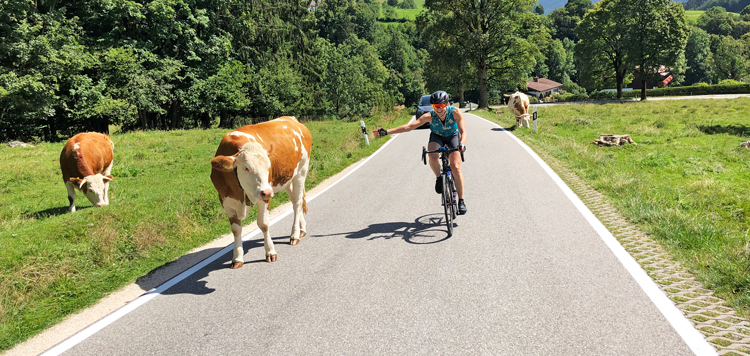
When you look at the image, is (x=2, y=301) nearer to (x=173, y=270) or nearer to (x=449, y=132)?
(x=173, y=270)

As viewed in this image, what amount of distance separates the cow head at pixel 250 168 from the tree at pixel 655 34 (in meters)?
59.2

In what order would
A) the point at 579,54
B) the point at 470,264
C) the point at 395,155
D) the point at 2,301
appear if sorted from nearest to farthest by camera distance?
the point at 2,301 < the point at 470,264 < the point at 395,155 < the point at 579,54

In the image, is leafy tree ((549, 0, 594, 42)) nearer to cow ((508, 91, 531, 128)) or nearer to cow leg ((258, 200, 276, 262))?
cow ((508, 91, 531, 128))

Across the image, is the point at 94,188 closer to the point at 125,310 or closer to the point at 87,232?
the point at 87,232

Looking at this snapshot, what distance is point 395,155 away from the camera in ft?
48.9

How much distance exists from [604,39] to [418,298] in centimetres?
6556

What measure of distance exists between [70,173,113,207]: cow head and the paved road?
15.5ft

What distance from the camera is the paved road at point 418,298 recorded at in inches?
134

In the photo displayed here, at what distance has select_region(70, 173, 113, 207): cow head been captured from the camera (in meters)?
8.95

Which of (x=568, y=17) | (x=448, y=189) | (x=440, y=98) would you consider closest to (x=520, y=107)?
(x=440, y=98)

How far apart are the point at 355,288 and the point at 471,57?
133 ft

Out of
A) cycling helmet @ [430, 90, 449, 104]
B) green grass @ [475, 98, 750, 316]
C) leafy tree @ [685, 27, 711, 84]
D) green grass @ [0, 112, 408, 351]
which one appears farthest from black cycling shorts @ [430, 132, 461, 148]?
leafy tree @ [685, 27, 711, 84]

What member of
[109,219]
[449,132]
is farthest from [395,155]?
[109,219]

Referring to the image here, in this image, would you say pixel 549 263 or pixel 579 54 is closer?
pixel 549 263
